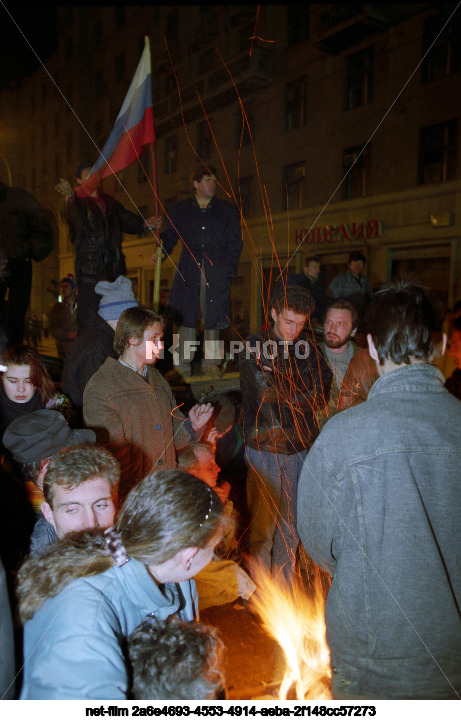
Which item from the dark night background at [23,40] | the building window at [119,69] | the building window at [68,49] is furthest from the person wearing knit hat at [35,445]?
the building window at [68,49]

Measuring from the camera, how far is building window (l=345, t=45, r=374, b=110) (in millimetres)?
11133

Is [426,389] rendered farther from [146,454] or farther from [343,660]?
[146,454]

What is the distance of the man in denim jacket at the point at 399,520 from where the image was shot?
1317 mm

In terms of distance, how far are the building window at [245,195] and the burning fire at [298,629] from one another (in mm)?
11252

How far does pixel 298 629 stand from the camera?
277 cm

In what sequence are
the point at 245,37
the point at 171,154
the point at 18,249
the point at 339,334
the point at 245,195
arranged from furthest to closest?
the point at 245,195
the point at 171,154
the point at 245,37
the point at 18,249
the point at 339,334

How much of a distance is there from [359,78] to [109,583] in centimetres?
1339

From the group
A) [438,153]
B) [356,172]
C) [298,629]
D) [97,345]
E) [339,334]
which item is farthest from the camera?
[356,172]

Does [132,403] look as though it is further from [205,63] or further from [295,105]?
[295,105]

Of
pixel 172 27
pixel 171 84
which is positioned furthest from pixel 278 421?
pixel 172 27

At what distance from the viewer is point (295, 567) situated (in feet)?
10.4

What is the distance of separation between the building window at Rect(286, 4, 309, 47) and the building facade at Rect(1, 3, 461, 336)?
0.14ft

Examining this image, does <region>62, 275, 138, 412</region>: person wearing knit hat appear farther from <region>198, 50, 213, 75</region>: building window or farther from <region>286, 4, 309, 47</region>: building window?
<region>286, 4, 309, 47</region>: building window

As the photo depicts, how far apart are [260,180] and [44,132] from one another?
7.16 metres
